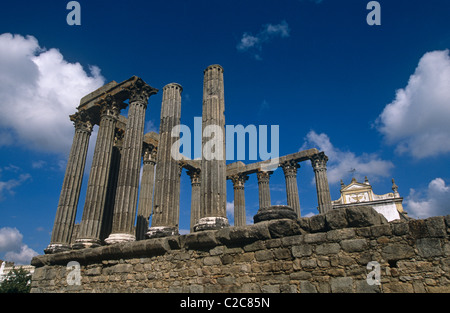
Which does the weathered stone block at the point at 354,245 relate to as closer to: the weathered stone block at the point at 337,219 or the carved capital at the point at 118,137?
the weathered stone block at the point at 337,219

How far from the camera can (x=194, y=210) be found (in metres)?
21.2

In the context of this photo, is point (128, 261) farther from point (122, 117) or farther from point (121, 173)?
point (122, 117)

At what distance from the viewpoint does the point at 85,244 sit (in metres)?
10.6

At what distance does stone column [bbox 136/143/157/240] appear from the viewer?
630 inches

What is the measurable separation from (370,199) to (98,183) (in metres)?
36.1

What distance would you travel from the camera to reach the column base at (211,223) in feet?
27.6

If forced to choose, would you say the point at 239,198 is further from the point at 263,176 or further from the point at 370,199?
the point at 370,199

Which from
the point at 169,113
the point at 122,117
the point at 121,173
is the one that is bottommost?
the point at 121,173

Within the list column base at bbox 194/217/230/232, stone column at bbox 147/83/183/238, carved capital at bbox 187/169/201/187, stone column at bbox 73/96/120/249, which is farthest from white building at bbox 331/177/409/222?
column base at bbox 194/217/230/232

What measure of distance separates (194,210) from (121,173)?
10.5m
